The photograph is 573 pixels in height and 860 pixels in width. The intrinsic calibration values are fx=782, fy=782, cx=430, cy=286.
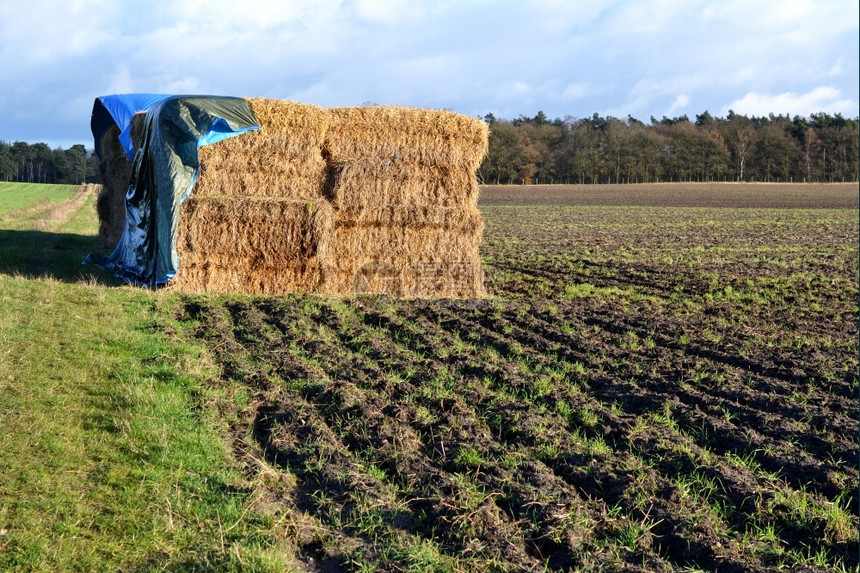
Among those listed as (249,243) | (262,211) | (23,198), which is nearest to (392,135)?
(262,211)

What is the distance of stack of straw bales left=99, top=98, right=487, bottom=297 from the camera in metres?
13.0

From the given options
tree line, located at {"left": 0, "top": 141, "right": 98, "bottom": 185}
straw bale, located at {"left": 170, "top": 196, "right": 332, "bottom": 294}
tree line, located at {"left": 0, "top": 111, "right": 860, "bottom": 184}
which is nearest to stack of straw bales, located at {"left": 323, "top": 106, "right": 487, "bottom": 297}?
straw bale, located at {"left": 170, "top": 196, "right": 332, "bottom": 294}

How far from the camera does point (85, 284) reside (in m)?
13.0

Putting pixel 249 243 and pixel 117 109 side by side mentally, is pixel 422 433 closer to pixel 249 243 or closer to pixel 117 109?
pixel 249 243

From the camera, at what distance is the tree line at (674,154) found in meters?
80.6

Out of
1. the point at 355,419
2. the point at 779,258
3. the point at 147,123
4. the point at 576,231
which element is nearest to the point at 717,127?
the point at 576,231

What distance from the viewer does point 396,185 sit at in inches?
536

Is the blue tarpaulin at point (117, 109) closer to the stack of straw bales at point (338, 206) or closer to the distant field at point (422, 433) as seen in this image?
the stack of straw bales at point (338, 206)

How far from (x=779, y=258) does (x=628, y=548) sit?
17.1 m

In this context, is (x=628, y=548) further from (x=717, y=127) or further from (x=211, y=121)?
(x=717, y=127)

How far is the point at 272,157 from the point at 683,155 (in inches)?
3122

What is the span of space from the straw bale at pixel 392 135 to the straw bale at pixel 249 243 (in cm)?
121

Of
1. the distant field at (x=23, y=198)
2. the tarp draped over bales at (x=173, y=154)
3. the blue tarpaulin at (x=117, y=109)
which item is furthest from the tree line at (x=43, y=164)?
the tarp draped over bales at (x=173, y=154)

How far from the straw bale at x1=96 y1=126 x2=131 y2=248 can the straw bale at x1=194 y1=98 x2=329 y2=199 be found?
5874 mm
